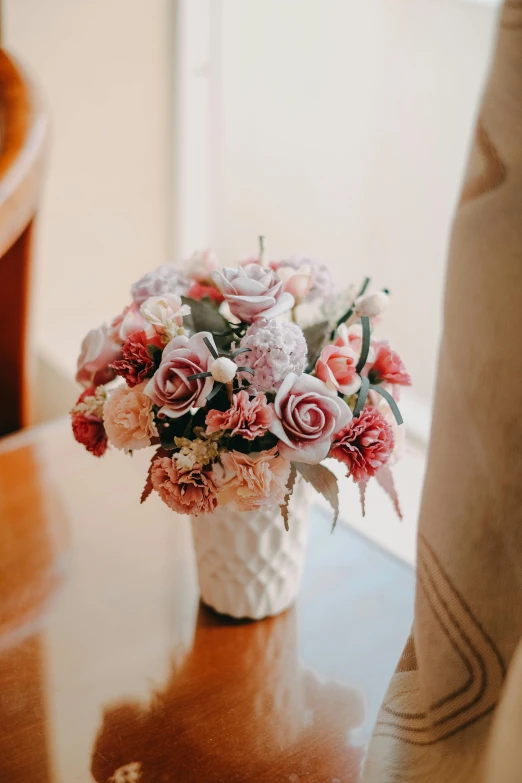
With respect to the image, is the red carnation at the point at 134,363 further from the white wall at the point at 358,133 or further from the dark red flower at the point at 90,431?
the white wall at the point at 358,133

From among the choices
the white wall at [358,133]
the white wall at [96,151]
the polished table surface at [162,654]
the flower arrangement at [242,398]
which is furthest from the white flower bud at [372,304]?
the white wall at [96,151]

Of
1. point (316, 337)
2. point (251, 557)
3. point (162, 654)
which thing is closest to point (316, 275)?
point (316, 337)

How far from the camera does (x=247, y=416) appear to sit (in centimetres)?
58

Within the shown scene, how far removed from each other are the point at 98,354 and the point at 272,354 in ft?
0.67

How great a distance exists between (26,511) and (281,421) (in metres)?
0.53

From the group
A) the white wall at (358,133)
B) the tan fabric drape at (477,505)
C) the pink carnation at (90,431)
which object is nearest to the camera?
the tan fabric drape at (477,505)

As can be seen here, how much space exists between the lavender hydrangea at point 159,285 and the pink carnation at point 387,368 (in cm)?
21

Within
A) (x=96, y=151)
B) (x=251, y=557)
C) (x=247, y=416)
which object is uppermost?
(x=96, y=151)

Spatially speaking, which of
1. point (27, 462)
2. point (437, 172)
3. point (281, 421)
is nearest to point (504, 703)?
point (281, 421)

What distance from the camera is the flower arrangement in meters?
0.58

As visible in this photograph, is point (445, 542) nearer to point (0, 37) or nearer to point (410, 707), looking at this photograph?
point (410, 707)

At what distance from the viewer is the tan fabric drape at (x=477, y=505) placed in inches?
15.9

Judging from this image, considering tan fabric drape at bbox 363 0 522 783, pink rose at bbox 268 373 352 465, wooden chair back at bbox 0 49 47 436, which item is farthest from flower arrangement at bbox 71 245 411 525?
wooden chair back at bbox 0 49 47 436

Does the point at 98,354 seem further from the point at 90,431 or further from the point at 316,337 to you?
the point at 316,337
